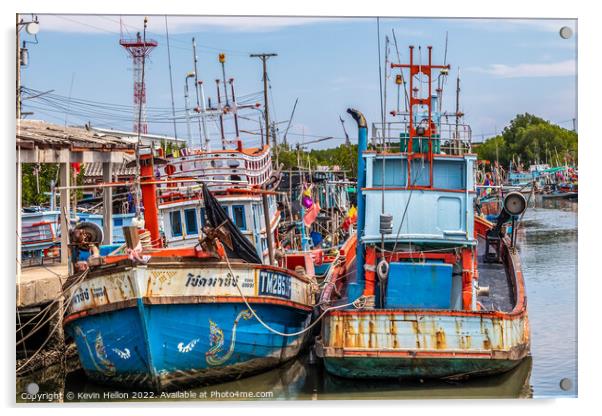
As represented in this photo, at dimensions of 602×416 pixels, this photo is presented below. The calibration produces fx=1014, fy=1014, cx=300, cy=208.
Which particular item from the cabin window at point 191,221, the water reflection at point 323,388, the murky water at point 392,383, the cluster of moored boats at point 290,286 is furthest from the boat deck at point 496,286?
the cabin window at point 191,221

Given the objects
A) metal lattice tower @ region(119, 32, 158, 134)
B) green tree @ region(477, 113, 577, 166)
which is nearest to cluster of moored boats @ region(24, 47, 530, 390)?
metal lattice tower @ region(119, 32, 158, 134)

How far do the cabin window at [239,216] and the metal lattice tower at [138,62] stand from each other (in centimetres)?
211

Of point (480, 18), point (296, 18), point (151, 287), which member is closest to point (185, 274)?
point (151, 287)

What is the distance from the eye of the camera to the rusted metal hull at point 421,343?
12141 mm

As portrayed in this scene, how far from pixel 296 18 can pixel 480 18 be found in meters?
1.99

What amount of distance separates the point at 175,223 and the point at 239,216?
936 mm

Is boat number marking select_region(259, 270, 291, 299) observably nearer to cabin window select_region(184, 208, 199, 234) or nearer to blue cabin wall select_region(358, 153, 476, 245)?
blue cabin wall select_region(358, 153, 476, 245)

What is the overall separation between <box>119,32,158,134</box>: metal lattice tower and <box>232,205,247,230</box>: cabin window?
2.11 m

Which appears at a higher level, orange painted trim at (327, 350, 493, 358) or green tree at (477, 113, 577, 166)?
green tree at (477, 113, 577, 166)

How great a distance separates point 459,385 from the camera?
12.2 m

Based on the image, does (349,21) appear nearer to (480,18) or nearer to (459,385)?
(480,18)

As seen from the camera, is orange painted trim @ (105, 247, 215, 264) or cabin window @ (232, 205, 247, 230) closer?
orange painted trim @ (105, 247, 215, 264)

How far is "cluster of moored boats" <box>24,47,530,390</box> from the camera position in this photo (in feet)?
38.9

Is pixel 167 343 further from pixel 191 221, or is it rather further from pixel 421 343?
pixel 191 221
